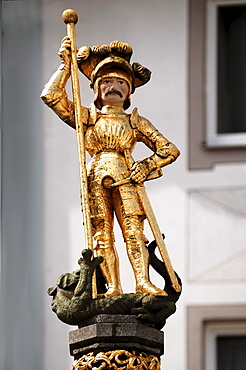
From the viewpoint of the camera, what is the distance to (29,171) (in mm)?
8906

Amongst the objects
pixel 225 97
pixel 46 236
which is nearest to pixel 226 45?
pixel 225 97

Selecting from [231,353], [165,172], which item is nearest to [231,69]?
[165,172]

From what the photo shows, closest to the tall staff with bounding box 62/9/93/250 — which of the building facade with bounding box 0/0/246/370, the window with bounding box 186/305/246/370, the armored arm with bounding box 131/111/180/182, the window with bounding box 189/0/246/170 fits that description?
the armored arm with bounding box 131/111/180/182

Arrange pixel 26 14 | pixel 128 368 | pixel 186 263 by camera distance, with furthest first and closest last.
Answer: pixel 26 14 < pixel 186 263 < pixel 128 368

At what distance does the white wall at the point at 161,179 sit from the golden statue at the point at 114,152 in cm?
364

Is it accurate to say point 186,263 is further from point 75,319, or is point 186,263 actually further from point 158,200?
point 75,319

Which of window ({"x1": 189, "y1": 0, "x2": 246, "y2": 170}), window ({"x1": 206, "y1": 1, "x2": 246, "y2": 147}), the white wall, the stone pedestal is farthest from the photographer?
window ({"x1": 206, "y1": 1, "x2": 246, "y2": 147})

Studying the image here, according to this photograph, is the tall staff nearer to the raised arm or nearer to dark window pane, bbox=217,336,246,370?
the raised arm

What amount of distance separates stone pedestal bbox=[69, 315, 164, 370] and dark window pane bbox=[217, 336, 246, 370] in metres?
4.04

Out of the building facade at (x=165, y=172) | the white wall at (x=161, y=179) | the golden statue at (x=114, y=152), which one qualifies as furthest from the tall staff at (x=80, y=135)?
the white wall at (x=161, y=179)

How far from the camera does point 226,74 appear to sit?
9.11 meters

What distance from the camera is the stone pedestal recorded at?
4.40 meters

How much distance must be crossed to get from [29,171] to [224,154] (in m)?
1.31

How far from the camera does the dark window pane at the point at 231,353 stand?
8430 mm
